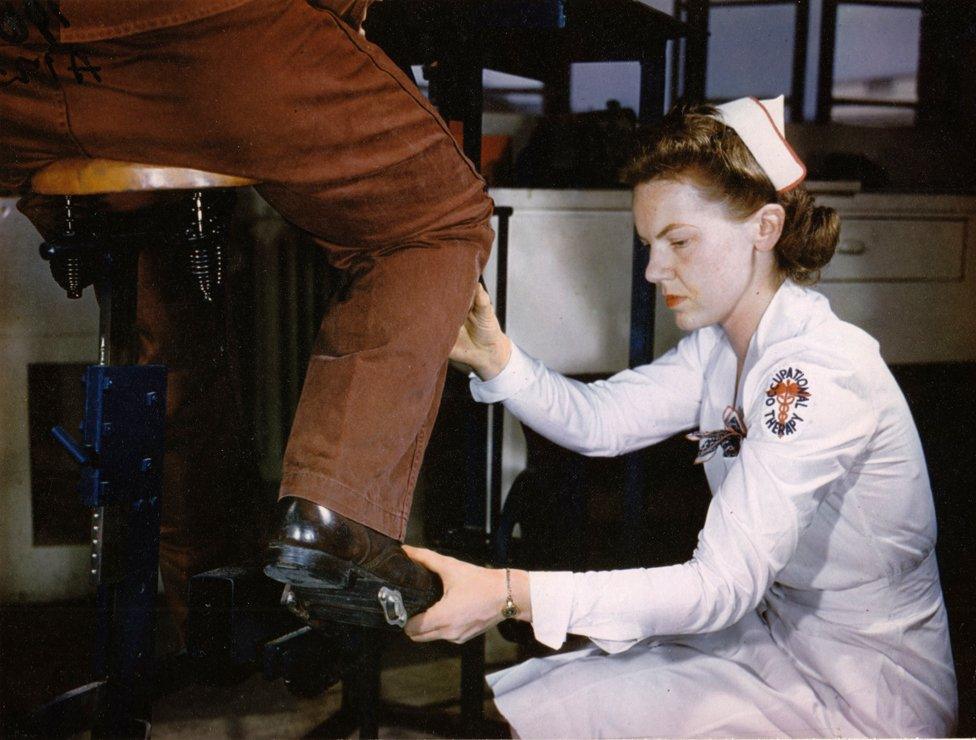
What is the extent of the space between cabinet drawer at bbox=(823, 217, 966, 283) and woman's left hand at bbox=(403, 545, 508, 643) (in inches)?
49.7

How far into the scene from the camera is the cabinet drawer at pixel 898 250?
1818mm

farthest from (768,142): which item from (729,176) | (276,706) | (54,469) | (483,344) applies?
(54,469)

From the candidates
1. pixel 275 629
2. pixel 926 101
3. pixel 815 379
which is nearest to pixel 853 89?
pixel 926 101

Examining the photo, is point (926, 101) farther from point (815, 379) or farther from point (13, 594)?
point (13, 594)

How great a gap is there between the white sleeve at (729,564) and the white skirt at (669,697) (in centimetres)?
10

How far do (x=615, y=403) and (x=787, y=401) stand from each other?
370 millimetres

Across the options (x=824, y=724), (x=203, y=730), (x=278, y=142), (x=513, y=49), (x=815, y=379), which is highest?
(x=513, y=49)

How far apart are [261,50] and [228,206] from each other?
408mm

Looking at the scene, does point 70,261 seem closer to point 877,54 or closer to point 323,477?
point 323,477

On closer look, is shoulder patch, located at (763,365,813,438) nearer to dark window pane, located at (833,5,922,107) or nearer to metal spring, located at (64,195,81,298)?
metal spring, located at (64,195,81,298)

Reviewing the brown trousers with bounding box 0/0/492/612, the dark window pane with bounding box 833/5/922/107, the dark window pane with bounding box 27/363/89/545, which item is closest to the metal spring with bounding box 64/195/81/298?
the brown trousers with bounding box 0/0/492/612

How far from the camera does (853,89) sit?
108 inches

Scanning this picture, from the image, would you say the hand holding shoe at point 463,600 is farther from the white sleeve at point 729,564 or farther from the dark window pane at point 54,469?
the dark window pane at point 54,469

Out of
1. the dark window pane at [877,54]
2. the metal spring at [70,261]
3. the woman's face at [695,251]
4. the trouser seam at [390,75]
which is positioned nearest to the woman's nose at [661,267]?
the woman's face at [695,251]
